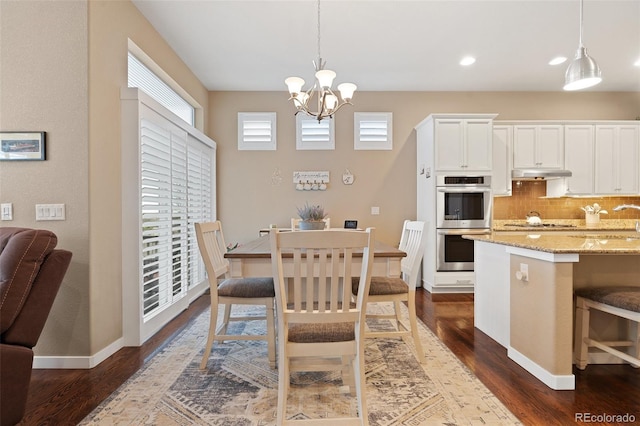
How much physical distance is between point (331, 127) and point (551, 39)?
2774 mm

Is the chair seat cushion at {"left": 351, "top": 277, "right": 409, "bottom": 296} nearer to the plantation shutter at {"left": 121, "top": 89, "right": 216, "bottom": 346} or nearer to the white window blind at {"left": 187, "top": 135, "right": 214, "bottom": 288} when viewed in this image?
the plantation shutter at {"left": 121, "top": 89, "right": 216, "bottom": 346}

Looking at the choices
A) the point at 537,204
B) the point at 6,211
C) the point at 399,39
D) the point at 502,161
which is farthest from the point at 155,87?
the point at 537,204

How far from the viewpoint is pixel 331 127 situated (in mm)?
4988

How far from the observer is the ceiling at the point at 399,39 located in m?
2.96

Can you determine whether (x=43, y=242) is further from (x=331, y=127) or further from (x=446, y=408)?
(x=331, y=127)

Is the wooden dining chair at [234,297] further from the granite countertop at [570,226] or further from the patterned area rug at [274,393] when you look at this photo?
the granite countertop at [570,226]

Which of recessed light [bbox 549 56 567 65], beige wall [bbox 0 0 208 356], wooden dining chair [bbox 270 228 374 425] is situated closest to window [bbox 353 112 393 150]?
recessed light [bbox 549 56 567 65]

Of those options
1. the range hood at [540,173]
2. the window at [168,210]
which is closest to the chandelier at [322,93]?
the window at [168,210]

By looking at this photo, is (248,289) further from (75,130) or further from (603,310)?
(603,310)

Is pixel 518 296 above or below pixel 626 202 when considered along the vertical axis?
below

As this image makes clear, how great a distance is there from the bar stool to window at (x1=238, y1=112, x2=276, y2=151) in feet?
13.2

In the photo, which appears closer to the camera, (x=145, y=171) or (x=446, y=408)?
(x=446, y=408)

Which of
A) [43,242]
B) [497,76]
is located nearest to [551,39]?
[497,76]

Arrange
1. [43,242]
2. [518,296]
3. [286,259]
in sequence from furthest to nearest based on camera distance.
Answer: [518,296] < [286,259] < [43,242]
